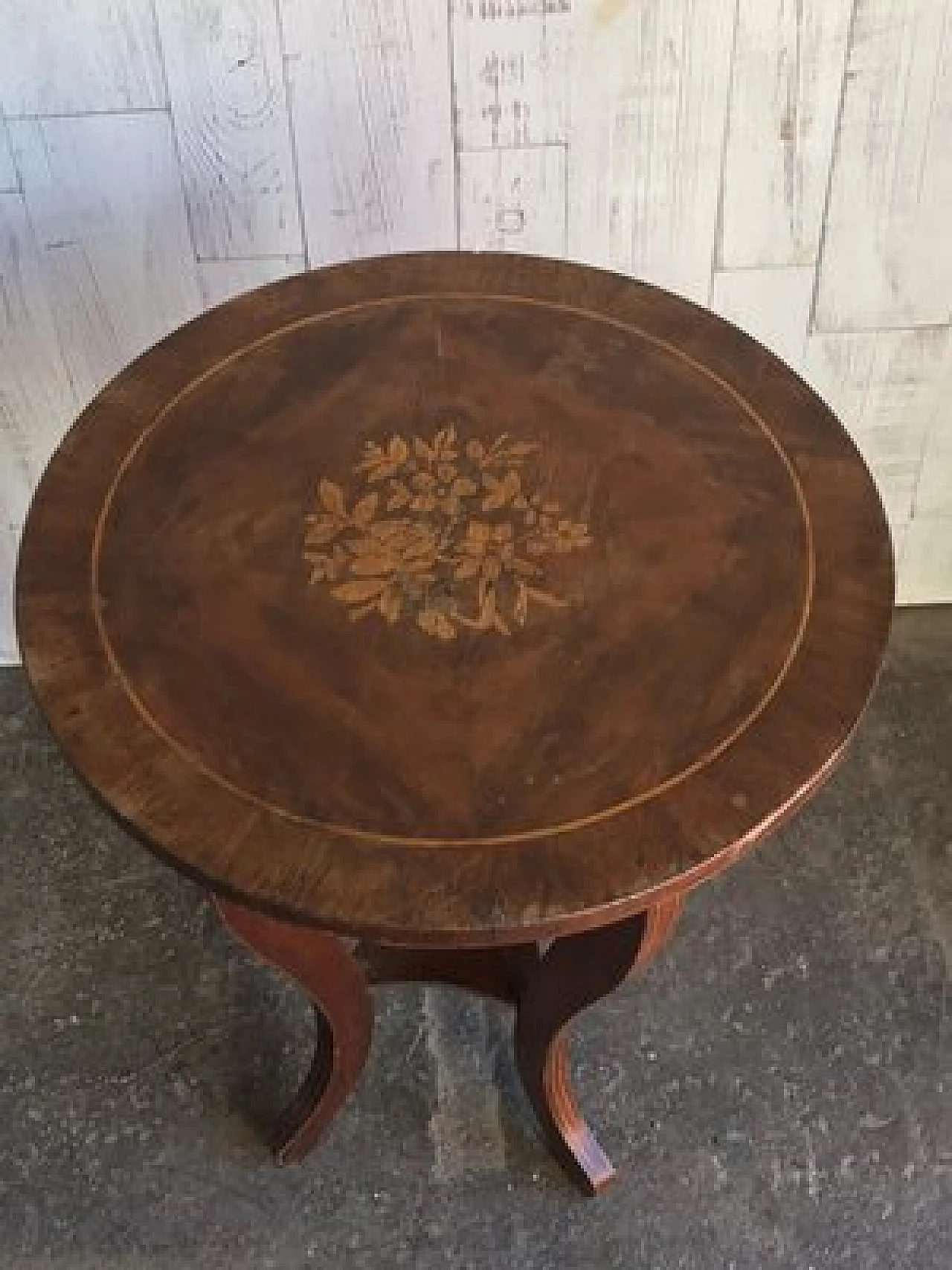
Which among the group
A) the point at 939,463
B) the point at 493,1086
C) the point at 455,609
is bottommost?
the point at 493,1086

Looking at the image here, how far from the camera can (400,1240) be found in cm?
161

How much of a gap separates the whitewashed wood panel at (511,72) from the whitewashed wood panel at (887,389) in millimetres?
415

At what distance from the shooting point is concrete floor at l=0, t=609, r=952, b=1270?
161cm

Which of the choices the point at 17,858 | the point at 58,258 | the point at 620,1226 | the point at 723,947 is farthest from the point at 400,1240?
the point at 58,258

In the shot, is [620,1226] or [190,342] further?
[620,1226]

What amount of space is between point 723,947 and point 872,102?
0.92 meters

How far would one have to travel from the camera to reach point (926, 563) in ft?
6.75

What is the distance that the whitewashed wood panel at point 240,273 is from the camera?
5.54 feet

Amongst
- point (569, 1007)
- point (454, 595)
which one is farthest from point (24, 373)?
point (569, 1007)

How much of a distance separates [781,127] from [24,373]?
86 cm

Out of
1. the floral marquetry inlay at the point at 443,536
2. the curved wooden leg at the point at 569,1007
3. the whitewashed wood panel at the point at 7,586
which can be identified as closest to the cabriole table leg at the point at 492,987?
the curved wooden leg at the point at 569,1007

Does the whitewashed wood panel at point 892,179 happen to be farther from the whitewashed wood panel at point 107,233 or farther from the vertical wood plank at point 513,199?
the whitewashed wood panel at point 107,233

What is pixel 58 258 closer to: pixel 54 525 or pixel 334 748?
pixel 54 525

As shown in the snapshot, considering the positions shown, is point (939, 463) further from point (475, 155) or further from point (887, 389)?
point (475, 155)
